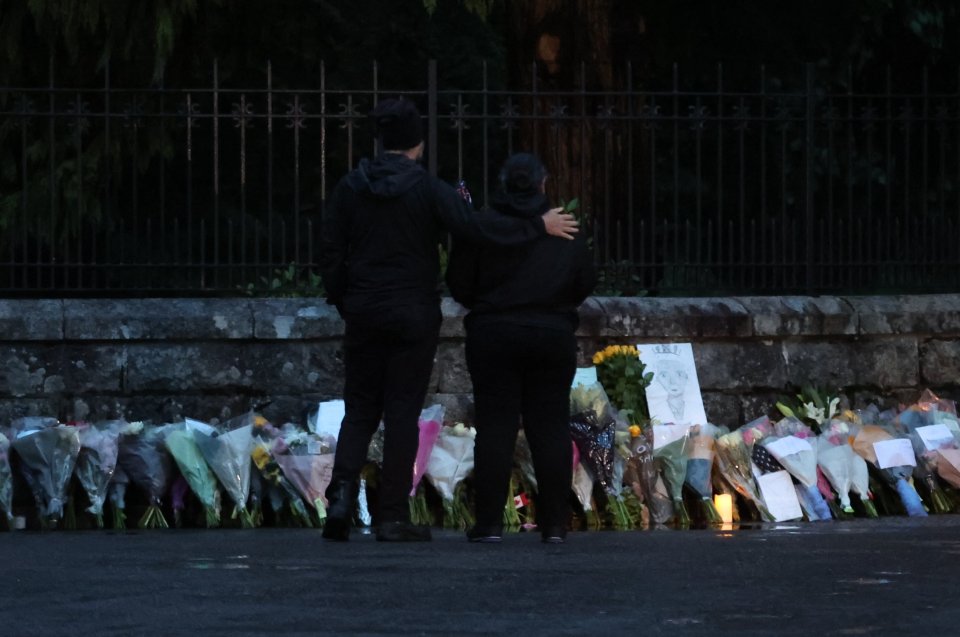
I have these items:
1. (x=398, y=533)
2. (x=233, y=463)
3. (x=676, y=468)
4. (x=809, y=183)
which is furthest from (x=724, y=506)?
(x=809, y=183)

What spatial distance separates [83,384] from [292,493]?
1605mm

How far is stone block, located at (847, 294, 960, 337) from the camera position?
36.6 ft

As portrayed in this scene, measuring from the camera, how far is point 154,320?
10.4m

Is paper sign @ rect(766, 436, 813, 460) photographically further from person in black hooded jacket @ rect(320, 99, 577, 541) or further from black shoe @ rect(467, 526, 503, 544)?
person in black hooded jacket @ rect(320, 99, 577, 541)

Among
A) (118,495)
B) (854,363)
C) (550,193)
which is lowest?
(118,495)

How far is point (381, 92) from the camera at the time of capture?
10.5 m

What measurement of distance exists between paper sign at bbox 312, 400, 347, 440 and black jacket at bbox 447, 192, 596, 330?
1.96 meters

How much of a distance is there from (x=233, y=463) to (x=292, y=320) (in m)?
1.37

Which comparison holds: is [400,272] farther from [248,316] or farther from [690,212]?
[690,212]

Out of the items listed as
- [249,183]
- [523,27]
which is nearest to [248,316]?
[523,27]

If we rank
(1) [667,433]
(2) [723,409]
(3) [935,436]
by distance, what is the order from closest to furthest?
(1) [667,433], (3) [935,436], (2) [723,409]

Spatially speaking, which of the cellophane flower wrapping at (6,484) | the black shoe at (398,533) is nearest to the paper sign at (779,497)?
the black shoe at (398,533)

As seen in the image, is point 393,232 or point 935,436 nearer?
point 393,232

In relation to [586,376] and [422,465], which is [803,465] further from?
[422,465]
